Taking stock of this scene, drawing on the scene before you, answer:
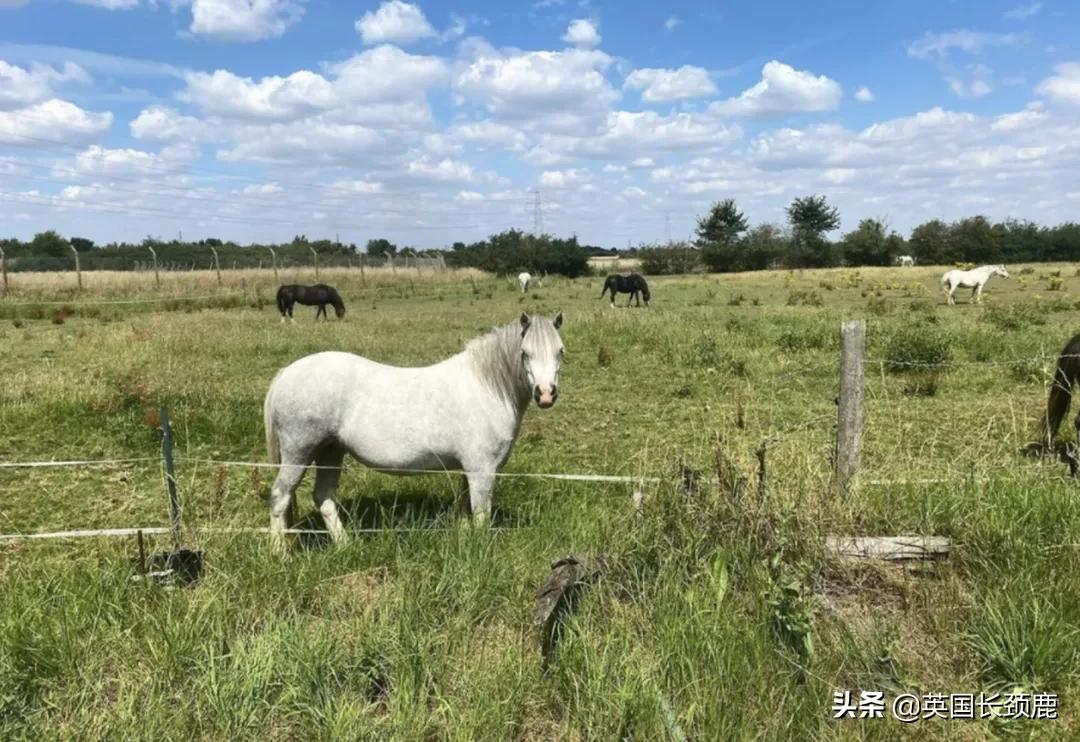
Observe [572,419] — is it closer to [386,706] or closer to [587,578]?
[587,578]

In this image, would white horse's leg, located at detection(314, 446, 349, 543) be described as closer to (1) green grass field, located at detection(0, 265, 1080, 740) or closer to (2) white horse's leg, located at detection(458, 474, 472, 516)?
(1) green grass field, located at detection(0, 265, 1080, 740)

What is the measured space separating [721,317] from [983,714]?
16.3 meters

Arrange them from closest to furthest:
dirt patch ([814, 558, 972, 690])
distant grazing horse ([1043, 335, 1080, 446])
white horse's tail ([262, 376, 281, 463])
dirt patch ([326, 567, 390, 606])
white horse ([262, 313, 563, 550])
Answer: dirt patch ([814, 558, 972, 690]) < dirt patch ([326, 567, 390, 606]) < white horse ([262, 313, 563, 550]) < white horse's tail ([262, 376, 281, 463]) < distant grazing horse ([1043, 335, 1080, 446])

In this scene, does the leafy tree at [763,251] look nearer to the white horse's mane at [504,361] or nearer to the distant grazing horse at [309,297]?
the distant grazing horse at [309,297]

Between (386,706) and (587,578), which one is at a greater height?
(587,578)

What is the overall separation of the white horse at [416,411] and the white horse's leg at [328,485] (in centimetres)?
1

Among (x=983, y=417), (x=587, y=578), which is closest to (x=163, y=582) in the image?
(x=587, y=578)

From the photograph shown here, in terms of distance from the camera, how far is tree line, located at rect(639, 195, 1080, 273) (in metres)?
60.8

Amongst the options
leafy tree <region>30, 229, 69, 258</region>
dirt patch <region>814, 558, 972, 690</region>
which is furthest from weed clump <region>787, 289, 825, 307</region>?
leafy tree <region>30, 229, 69, 258</region>

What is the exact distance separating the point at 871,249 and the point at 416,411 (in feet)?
217

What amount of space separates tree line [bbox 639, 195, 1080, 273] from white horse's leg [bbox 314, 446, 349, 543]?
5717 cm

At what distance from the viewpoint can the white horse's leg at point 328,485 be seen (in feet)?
15.0

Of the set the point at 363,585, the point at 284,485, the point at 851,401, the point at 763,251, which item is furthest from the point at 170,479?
the point at 763,251

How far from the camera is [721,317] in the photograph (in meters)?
18.3
